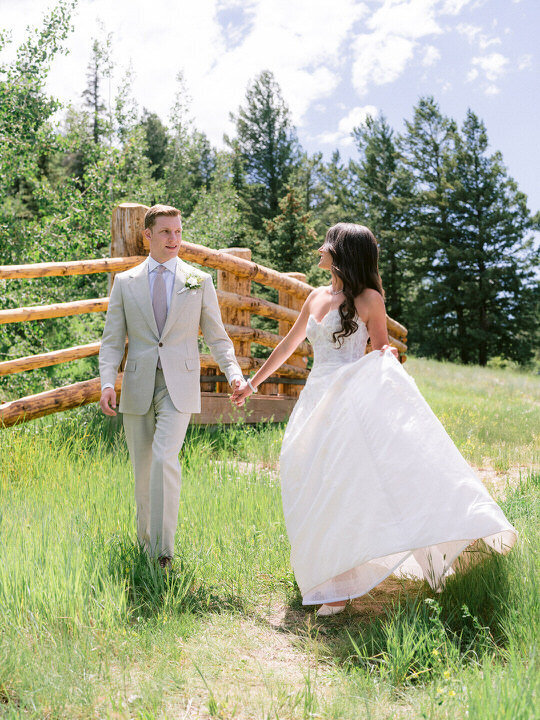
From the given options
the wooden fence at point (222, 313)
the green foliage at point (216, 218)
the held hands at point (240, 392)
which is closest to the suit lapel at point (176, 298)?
the held hands at point (240, 392)

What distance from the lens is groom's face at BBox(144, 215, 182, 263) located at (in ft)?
12.2

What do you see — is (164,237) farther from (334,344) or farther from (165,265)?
(334,344)

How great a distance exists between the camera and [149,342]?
3721 mm

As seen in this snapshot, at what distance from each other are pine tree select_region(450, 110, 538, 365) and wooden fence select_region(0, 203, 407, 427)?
97.7ft

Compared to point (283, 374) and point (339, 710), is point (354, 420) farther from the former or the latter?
point (283, 374)

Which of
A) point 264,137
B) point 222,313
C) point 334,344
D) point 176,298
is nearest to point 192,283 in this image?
point 176,298

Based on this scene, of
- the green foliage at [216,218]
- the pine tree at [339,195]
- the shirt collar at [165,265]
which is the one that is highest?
the pine tree at [339,195]

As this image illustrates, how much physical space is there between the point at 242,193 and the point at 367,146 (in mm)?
14186

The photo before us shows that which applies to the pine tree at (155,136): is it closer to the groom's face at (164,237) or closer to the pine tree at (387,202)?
the pine tree at (387,202)

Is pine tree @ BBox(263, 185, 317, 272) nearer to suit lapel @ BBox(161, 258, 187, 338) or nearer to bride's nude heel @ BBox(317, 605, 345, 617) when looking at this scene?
suit lapel @ BBox(161, 258, 187, 338)

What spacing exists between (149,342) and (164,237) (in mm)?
627

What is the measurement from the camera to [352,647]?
285cm

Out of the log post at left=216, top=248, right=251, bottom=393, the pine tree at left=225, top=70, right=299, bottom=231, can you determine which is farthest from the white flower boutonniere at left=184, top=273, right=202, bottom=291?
the pine tree at left=225, top=70, right=299, bottom=231

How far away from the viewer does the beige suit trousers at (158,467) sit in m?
3.47
